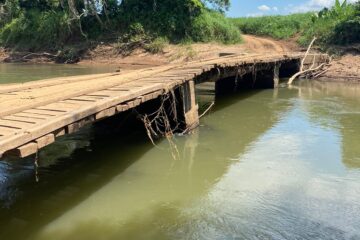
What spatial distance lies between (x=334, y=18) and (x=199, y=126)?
20223 mm

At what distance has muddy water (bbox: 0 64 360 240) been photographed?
226 inches

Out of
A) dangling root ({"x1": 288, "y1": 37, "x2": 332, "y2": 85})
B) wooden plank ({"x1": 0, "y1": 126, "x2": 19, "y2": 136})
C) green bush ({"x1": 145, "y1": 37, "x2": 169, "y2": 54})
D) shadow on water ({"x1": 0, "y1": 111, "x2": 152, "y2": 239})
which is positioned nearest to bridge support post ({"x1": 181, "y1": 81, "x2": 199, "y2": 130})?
shadow on water ({"x1": 0, "y1": 111, "x2": 152, "y2": 239})

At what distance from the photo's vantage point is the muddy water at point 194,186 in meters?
5.75

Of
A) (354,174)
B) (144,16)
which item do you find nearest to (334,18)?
(144,16)

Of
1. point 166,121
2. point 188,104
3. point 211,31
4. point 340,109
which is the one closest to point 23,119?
point 166,121

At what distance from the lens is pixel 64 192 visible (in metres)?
6.77

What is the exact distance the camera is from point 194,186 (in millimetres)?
7227

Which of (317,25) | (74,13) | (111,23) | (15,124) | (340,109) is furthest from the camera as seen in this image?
(111,23)

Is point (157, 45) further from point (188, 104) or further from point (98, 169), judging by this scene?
point (98, 169)

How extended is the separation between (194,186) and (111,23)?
25.2 m

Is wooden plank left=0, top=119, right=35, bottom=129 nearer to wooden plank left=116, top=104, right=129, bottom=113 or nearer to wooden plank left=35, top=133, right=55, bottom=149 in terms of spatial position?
wooden plank left=35, top=133, right=55, bottom=149

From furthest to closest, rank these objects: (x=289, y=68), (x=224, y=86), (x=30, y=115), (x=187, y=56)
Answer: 1. (x=187, y=56)
2. (x=289, y=68)
3. (x=224, y=86)
4. (x=30, y=115)

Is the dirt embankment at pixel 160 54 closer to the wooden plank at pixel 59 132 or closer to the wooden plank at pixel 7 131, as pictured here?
the wooden plank at pixel 59 132

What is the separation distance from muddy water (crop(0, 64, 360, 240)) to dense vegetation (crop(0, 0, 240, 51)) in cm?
1804
